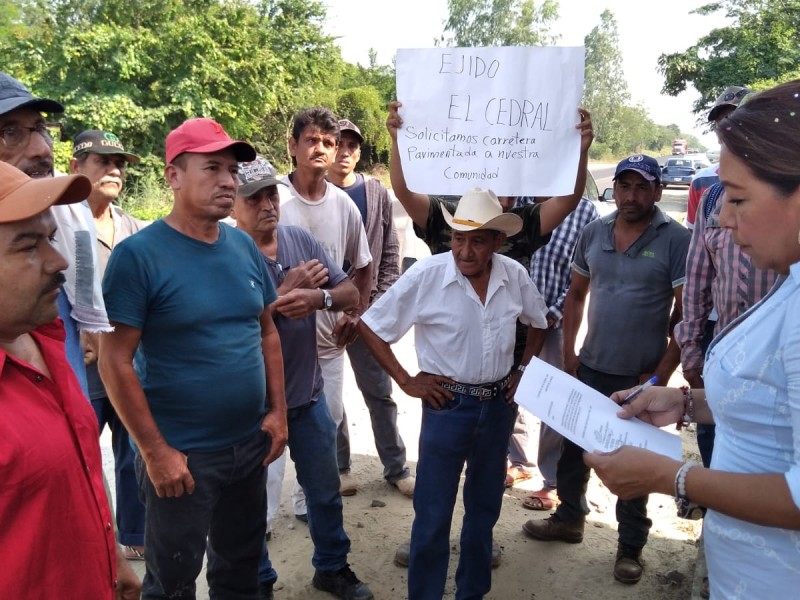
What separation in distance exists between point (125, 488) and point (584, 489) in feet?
8.58

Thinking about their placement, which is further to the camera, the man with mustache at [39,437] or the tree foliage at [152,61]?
the tree foliage at [152,61]

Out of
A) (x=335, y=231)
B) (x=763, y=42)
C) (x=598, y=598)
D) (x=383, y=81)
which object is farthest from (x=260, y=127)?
(x=598, y=598)

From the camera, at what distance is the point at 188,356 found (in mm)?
2443

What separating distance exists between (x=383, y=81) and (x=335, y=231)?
34.0 m

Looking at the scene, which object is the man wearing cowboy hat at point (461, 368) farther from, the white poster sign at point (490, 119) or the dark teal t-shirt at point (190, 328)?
the dark teal t-shirt at point (190, 328)

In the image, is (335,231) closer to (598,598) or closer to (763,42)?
(598,598)

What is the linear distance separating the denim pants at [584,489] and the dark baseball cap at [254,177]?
2091 millimetres

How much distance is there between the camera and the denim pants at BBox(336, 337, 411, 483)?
4.38 metres

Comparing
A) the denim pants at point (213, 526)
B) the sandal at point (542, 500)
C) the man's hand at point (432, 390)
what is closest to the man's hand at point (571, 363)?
the sandal at point (542, 500)

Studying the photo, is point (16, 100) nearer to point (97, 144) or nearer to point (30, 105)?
point (30, 105)

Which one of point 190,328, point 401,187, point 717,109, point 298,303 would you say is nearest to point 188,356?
point 190,328

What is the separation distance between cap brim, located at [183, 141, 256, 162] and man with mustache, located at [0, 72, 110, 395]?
19.8 inches

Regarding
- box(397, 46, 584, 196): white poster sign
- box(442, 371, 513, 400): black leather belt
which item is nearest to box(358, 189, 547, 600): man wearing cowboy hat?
box(442, 371, 513, 400): black leather belt

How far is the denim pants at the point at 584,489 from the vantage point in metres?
3.58
